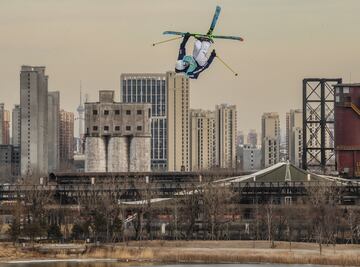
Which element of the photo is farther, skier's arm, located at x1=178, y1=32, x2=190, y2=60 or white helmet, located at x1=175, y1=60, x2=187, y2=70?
white helmet, located at x1=175, y1=60, x2=187, y2=70

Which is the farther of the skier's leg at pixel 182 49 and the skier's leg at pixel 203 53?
the skier's leg at pixel 203 53

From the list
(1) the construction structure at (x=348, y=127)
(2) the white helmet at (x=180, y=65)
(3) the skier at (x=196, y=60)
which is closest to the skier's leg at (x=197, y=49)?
(3) the skier at (x=196, y=60)

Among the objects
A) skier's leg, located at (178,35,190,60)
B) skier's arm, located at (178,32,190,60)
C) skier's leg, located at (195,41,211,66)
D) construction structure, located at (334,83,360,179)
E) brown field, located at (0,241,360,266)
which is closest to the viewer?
brown field, located at (0,241,360,266)

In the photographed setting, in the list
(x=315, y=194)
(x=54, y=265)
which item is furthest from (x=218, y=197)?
(x=54, y=265)

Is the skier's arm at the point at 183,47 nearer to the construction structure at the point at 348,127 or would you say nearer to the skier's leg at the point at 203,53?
the skier's leg at the point at 203,53

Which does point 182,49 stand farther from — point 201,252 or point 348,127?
point 348,127

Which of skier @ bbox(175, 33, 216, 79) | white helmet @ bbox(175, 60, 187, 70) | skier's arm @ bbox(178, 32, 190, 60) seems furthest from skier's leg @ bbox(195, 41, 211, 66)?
skier's arm @ bbox(178, 32, 190, 60)

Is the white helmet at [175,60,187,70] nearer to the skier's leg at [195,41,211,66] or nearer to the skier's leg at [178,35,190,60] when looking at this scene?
the skier's leg at [178,35,190,60]
